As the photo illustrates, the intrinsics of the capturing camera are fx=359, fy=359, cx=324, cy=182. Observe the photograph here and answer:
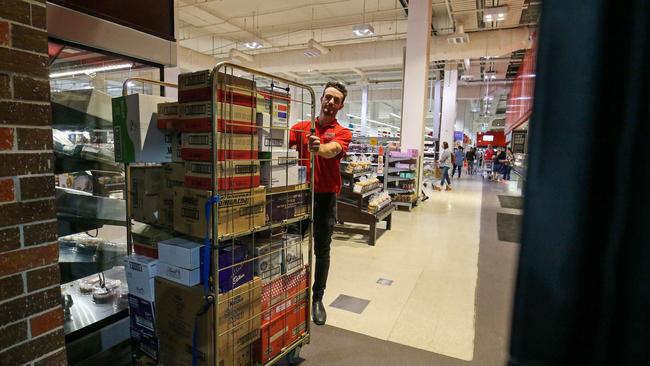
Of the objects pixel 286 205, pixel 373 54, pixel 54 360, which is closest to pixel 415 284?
pixel 286 205

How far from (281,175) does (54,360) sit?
1383mm

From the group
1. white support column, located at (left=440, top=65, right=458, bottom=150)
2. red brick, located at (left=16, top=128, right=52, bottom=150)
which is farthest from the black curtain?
white support column, located at (left=440, top=65, right=458, bottom=150)

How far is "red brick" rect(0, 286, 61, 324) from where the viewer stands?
140 centimetres

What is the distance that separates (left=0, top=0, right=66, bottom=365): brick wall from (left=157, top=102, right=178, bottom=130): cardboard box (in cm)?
62

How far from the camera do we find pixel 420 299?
3531 mm

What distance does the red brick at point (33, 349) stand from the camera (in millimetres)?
1417

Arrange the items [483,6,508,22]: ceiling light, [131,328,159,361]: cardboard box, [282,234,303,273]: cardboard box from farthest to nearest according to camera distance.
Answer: [483,6,508,22]: ceiling light < [282,234,303,273]: cardboard box < [131,328,159,361]: cardboard box

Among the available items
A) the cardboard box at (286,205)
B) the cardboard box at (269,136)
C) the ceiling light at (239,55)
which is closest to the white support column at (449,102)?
the ceiling light at (239,55)

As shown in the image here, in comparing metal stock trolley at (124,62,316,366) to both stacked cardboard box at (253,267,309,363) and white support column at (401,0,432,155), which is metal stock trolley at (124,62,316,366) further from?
white support column at (401,0,432,155)

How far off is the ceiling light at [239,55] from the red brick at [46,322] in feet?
39.6

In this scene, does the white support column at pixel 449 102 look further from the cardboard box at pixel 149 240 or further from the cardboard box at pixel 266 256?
the cardboard box at pixel 149 240

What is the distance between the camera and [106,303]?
8.98ft

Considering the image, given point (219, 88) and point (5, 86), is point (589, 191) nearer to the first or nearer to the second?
point (219, 88)

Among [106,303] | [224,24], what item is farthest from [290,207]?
[224,24]
